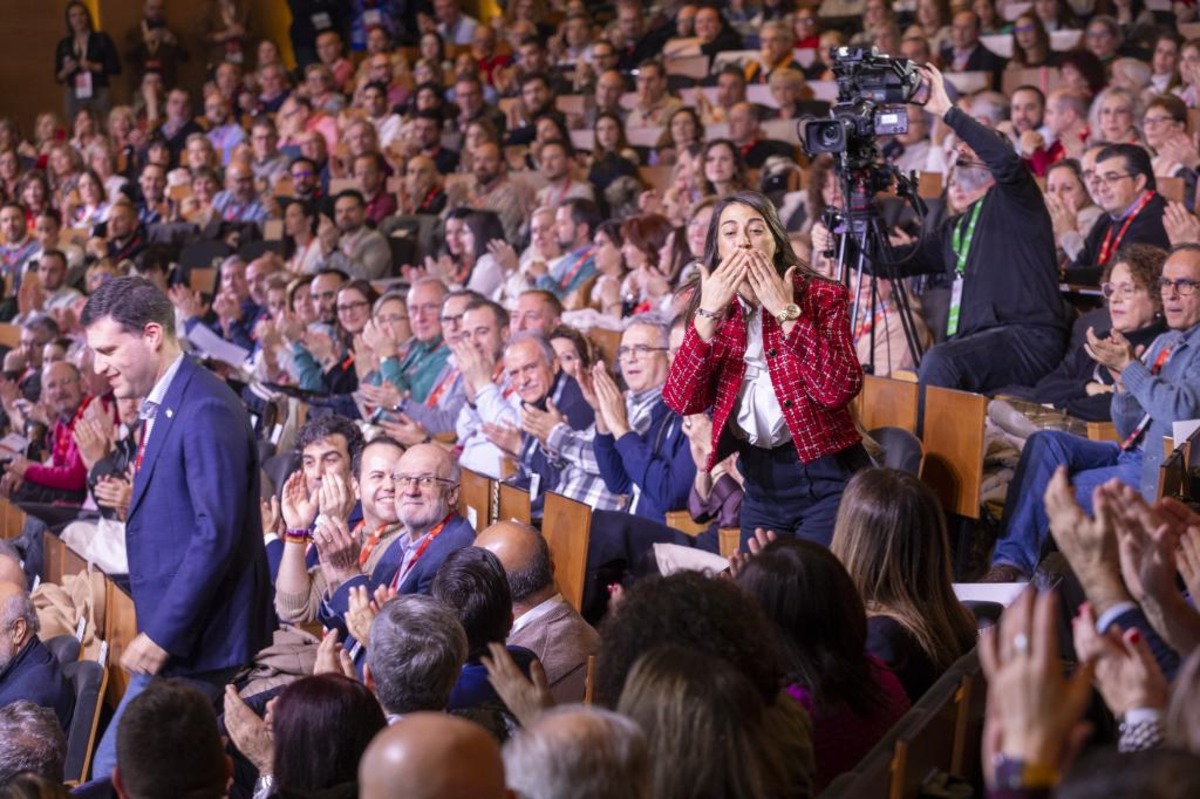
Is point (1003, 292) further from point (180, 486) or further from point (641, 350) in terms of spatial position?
point (180, 486)

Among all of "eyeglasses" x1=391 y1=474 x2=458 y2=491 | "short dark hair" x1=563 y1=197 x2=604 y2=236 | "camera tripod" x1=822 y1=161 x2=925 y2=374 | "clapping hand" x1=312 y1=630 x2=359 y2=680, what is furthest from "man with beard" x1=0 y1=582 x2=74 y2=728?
→ "short dark hair" x1=563 y1=197 x2=604 y2=236

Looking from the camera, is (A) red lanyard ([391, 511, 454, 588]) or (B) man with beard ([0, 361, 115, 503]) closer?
(A) red lanyard ([391, 511, 454, 588])

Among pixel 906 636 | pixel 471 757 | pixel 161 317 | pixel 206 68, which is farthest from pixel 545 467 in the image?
pixel 206 68

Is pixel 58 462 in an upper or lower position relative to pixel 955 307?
lower

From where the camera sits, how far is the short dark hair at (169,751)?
1.99 meters

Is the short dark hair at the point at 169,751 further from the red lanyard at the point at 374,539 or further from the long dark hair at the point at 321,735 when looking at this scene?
the red lanyard at the point at 374,539

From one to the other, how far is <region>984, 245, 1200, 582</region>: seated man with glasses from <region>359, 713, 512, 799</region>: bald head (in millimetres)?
2274

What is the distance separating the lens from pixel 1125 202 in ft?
15.2

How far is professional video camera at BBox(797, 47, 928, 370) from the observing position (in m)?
3.94

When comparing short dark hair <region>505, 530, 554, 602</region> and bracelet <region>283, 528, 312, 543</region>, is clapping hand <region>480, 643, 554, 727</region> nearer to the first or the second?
short dark hair <region>505, 530, 554, 602</region>

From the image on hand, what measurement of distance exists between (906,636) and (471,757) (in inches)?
42.7

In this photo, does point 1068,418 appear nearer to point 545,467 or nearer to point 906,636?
point 545,467

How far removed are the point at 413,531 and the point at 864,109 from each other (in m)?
1.64

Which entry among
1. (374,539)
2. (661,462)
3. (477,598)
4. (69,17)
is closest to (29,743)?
(477,598)
